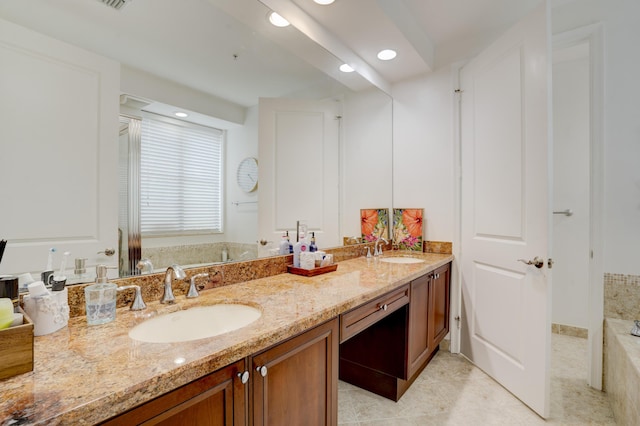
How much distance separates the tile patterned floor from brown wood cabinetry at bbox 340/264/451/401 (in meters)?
0.09

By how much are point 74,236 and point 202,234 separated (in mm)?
462

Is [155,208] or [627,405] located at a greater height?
[155,208]

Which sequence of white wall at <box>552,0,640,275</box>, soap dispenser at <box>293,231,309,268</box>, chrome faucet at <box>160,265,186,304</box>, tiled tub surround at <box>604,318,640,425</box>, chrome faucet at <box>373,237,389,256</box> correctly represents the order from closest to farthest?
chrome faucet at <box>160,265,186,304</box> < tiled tub surround at <box>604,318,640,425</box> < soap dispenser at <box>293,231,309,268</box> < white wall at <box>552,0,640,275</box> < chrome faucet at <box>373,237,389,256</box>

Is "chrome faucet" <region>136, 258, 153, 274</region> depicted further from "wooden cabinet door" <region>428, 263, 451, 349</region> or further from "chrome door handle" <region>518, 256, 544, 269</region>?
"chrome door handle" <region>518, 256, 544, 269</region>

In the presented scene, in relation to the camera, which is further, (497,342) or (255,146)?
(497,342)

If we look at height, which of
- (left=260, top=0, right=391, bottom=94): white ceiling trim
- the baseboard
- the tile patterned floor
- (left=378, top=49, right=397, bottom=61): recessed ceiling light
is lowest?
the tile patterned floor

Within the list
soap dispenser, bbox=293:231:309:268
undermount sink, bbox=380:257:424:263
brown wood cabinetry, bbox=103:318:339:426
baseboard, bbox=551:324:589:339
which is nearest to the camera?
brown wood cabinetry, bbox=103:318:339:426

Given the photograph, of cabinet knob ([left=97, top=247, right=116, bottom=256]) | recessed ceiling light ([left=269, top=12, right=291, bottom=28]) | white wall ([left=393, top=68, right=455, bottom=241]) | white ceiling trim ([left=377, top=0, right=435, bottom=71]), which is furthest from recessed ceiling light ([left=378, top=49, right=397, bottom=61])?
cabinet knob ([left=97, top=247, right=116, bottom=256])

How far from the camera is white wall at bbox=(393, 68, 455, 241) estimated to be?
2.62m

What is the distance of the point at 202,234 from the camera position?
1.40m

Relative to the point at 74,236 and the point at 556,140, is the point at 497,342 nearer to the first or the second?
the point at 556,140

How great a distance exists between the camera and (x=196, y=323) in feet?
3.77

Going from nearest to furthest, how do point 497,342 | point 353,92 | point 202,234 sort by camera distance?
1. point 202,234
2. point 497,342
3. point 353,92

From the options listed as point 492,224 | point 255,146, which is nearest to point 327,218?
point 255,146
